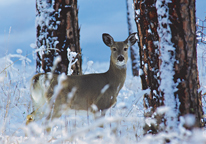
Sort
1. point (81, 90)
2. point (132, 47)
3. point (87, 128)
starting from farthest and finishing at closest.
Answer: point (132, 47) → point (81, 90) → point (87, 128)

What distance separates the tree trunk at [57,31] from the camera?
634cm

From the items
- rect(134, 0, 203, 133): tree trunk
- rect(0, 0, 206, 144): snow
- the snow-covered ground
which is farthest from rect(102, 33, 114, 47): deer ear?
rect(134, 0, 203, 133): tree trunk

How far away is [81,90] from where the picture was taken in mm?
4996

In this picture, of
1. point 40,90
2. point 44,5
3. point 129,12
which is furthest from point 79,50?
point 129,12

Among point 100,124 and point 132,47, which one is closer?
point 100,124

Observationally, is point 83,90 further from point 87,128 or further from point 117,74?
point 87,128

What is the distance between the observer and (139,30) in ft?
12.3

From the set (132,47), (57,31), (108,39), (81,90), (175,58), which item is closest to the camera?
(175,58)

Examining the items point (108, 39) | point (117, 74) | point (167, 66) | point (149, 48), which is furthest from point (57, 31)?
point (167, 66)

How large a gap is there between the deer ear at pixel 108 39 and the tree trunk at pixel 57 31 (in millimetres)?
947

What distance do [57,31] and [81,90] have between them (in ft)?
6.45

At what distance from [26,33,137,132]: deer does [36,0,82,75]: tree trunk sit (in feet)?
4.35

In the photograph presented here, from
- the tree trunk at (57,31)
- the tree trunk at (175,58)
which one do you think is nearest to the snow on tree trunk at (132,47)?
the tree trunk at (57,31)

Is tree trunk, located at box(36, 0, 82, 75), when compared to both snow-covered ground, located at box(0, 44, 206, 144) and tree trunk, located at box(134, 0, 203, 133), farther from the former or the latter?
tree trunk, located at box(134, 0, 203, 133)
